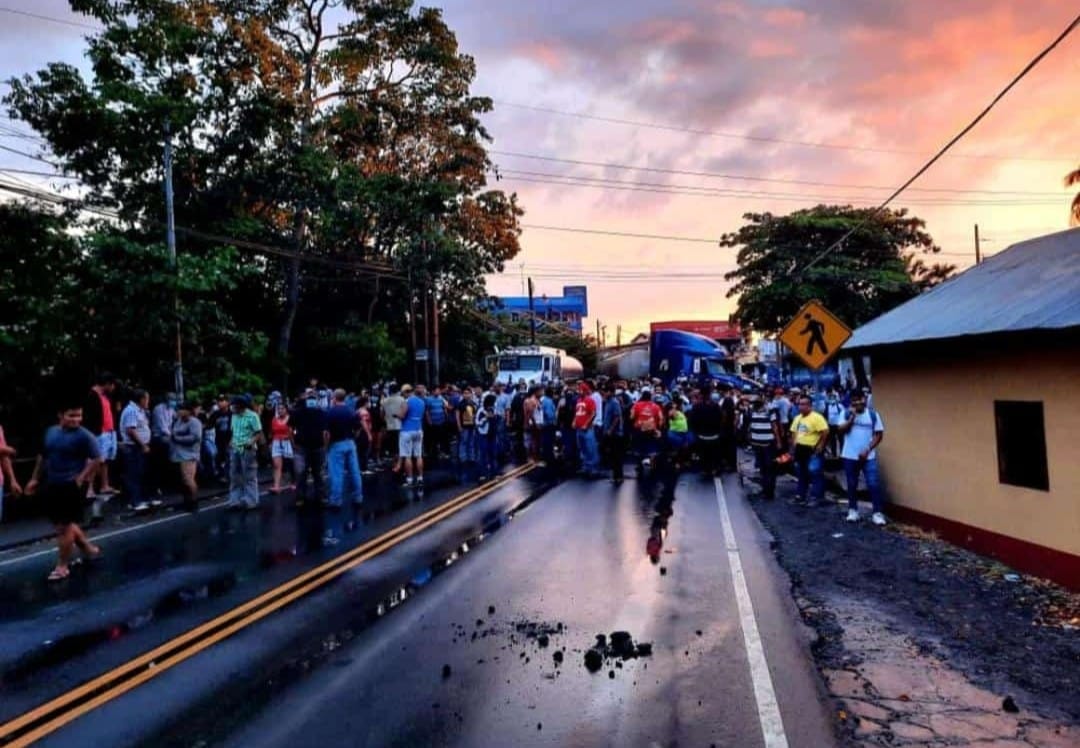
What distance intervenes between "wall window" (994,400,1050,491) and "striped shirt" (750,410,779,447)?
541 cm

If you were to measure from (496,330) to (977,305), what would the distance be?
3342 centimetres

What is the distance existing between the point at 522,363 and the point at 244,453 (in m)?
27.6

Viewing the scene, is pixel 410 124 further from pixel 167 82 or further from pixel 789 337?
pixel 789 337

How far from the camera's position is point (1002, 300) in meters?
9.45

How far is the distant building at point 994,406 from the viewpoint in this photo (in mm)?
Answer: 7977

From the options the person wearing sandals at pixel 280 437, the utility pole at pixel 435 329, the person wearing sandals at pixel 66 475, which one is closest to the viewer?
the person wearing sandals at pixel 66 475

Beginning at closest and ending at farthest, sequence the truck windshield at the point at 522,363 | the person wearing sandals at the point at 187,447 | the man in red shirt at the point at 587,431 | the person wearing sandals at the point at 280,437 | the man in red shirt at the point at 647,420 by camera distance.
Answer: the person wearing sandals at the point at 187,447
the person wearing sandals at the point at 280,437
the man in red shirt at the point at 647,420
the man in red shirt at the point at 587,431
the truck windshield at the point at 522,363

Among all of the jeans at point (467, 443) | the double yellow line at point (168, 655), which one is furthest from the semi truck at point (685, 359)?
the double yellow line at point (168, 655)

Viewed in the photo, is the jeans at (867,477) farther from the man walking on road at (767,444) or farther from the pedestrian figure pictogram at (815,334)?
the man walking on road at (767,444)

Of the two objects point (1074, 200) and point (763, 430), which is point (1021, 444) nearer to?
point (763, 430)

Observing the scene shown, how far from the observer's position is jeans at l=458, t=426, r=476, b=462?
18748 mm

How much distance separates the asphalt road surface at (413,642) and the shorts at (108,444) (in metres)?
3.26

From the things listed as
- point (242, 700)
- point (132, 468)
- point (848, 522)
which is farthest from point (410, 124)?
point (242, 700)

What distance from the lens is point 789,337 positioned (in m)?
12.2
